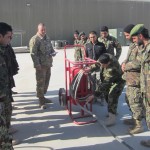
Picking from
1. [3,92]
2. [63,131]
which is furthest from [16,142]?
[3,92]

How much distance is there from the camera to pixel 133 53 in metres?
4.36

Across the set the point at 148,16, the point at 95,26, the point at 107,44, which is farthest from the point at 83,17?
the point at 107,44

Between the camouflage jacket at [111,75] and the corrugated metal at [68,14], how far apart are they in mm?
22932

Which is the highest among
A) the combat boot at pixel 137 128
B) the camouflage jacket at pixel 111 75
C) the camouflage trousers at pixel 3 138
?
the camouflage jacket at pixel 111 75

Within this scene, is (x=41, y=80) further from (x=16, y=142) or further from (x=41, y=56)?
(x=16, y=142)

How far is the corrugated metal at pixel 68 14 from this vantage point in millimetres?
26922

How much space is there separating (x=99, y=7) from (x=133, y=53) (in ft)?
88.3

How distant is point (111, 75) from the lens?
15.9 feet

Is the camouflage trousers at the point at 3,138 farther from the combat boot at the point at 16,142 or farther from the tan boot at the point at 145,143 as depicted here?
the tan boot at the point at 145,143

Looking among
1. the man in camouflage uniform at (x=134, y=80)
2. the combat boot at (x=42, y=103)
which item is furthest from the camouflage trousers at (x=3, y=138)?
the combat boot at (x=42, y=103)

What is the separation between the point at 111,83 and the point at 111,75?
0.56ft

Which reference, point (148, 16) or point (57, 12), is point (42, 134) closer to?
point (57, 12)

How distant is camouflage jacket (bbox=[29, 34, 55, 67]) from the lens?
5.84m

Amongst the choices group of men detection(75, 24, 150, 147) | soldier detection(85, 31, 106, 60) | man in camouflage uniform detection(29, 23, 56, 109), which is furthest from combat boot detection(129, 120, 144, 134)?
man in camouflage uniform detection(29, 23, 56, 109)
